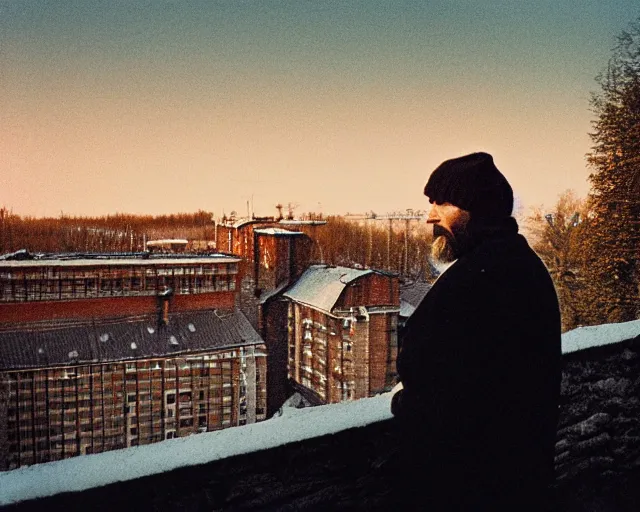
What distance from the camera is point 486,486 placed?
2.64 ft

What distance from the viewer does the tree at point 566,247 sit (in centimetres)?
754

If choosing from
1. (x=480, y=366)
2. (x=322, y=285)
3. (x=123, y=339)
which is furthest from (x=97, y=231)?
(x=480, y=366)

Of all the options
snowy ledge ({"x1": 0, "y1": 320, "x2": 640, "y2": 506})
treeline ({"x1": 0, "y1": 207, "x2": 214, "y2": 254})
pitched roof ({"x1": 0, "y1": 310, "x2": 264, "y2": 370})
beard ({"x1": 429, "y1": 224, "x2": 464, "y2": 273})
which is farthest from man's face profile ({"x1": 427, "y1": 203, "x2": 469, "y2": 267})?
pitched roof ({"x1": 0, "y1": 310, "x2": 264, "y2": 370})

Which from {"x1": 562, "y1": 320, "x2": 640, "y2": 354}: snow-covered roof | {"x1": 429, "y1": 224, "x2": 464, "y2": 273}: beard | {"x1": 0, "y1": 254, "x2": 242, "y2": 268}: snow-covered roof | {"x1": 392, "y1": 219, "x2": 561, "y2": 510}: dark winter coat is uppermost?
{"x1": 429, "y1": 224, "x2": 464, "y2": 273}: beard

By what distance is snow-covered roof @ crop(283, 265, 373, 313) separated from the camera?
6.25m

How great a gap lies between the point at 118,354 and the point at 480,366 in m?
6.06

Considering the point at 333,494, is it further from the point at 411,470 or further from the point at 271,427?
the point at 411,470

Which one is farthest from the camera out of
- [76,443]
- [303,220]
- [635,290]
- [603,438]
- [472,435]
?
[635,290]

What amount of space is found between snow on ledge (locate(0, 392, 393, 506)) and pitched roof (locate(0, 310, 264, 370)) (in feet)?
17.3

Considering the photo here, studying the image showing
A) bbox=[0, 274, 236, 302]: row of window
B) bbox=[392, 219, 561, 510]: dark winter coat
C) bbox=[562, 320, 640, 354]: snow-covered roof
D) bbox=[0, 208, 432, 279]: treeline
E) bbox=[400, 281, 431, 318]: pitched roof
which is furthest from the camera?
bbox=[400, 281, 431, 318]: pitched roof

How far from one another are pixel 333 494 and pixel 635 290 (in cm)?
691

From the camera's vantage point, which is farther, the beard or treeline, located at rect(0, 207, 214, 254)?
treeline, located at rect(0, 207, 214, 254)

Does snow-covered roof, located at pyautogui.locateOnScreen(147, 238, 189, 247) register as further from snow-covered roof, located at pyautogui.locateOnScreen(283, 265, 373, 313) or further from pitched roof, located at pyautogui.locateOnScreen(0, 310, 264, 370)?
snow-covered roof, located at pyautogui.locateOnScreen(283, 265, 373, 313)

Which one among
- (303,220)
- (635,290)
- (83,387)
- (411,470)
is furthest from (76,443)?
(635,290)
